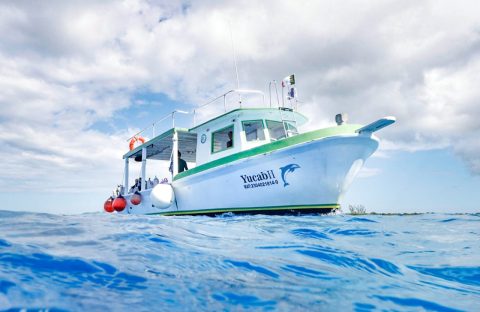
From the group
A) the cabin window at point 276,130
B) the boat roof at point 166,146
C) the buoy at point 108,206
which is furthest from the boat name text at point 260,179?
the buoy at point 108,206

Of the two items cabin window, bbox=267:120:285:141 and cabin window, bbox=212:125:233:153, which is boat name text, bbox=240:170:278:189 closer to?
cabin window, bbox=212:125:233:153

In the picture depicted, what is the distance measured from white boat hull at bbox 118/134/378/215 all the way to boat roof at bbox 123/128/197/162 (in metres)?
3.44

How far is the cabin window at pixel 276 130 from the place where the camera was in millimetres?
9852

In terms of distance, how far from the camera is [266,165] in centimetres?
780

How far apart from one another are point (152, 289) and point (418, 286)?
6.49 ft

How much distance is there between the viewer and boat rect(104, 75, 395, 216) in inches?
290

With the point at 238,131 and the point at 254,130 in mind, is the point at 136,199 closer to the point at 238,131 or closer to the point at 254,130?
the point at 238,131

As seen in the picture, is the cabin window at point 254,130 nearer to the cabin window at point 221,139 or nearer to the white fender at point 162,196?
the cabin window at point 221,139

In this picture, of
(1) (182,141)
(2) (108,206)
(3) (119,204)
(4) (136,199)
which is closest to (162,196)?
(4) (136,199)

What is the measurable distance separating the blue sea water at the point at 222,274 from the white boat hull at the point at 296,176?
3.73m

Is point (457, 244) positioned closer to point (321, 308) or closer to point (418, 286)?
point (418, 286)

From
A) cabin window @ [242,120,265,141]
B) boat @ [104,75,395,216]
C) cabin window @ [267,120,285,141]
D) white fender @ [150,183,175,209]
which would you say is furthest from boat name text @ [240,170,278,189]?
white fender @ [150,183,175,209]

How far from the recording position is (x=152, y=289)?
5.76 feet

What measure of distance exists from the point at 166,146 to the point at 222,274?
39.1ft
